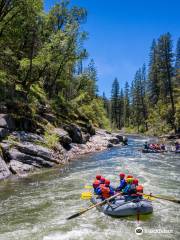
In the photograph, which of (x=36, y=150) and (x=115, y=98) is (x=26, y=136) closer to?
(x=36, y=150)

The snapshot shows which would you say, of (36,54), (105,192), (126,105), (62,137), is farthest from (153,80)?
(105,192)

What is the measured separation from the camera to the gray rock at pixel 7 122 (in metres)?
22.3

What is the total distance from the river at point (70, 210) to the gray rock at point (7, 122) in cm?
483

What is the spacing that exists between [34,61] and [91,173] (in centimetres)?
1381

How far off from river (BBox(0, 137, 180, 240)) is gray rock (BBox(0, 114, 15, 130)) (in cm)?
483

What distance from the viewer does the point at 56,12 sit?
38.5m

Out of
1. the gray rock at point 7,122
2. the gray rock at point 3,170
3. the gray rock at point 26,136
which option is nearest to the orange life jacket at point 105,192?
the gray rock at point 3,170

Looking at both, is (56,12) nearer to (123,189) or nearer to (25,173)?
(25,173)

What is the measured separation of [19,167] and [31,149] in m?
2.06

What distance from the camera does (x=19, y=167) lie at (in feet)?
64.2

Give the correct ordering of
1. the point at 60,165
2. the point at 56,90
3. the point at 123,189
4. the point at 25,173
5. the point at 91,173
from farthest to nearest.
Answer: the point at 56,90 → the point at 60,165 → the point at 91,173 → the point at 25,173 → the point at 123,189

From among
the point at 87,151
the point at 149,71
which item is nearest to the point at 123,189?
the point at 87,151

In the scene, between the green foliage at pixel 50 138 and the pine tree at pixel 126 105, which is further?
the pine tree at pixel 126 105

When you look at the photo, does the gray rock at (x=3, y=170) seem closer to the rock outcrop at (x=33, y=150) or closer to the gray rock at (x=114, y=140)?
the rock outcrop at (x=33, y=150)
